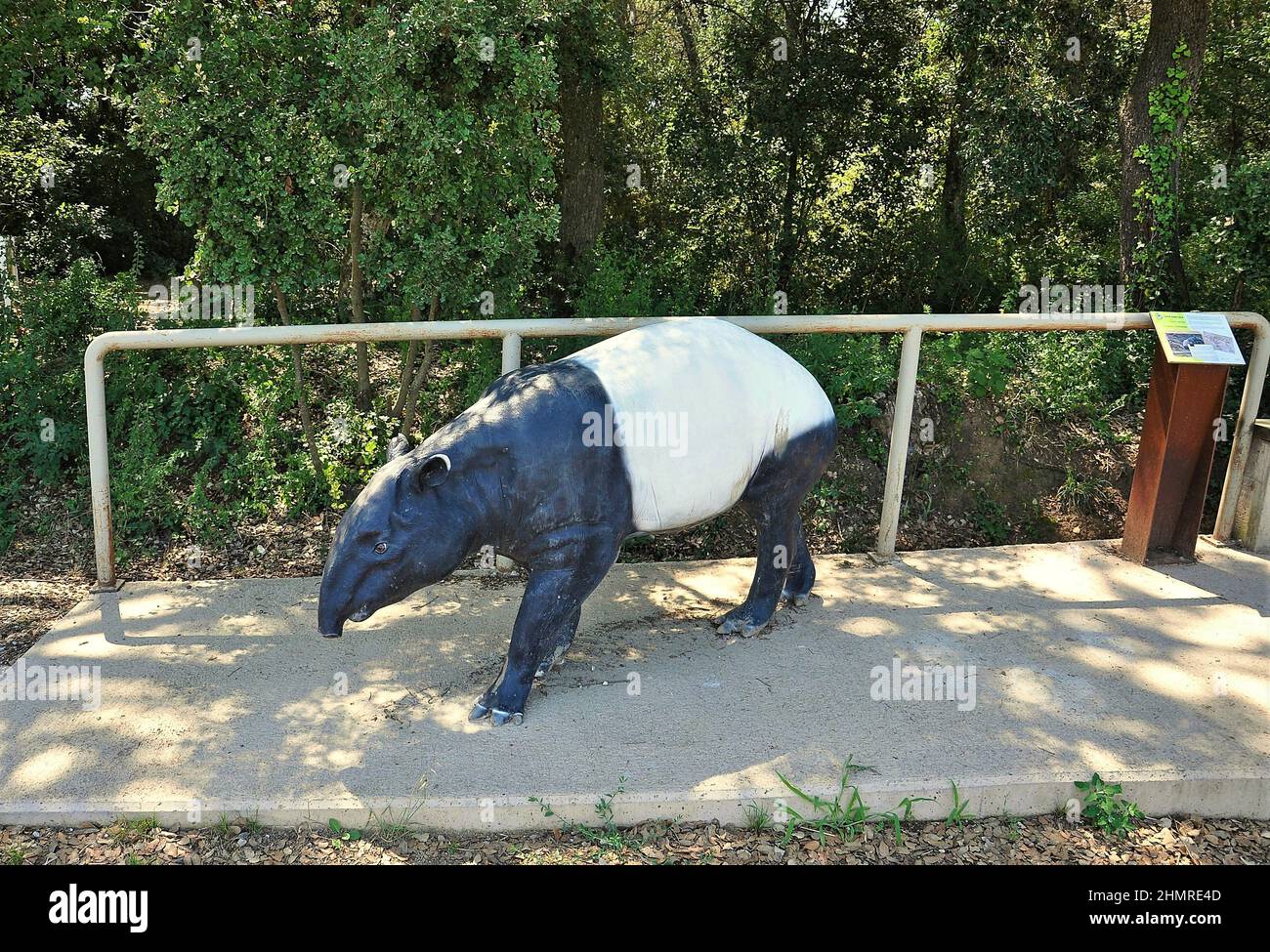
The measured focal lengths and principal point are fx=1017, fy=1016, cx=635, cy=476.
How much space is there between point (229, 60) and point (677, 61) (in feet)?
24.8

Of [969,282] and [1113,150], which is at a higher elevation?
[1113,150]

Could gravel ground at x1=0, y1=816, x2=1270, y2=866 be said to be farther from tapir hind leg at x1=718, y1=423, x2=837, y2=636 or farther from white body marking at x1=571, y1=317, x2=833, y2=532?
tapir hind leg at x1=718, y1=423, x2=837, y2=636

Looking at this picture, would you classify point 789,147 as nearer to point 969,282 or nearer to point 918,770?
point 969,282

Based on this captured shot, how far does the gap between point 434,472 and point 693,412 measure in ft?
3.54

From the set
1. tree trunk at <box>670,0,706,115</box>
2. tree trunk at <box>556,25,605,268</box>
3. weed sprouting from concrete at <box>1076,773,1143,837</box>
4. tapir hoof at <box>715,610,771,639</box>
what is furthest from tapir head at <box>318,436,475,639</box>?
tree trunk at <box>670,0,706,115</box>

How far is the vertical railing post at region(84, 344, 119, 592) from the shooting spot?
15.9 ft

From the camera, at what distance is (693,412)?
408cm

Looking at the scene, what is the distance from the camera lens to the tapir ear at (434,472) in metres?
3.54

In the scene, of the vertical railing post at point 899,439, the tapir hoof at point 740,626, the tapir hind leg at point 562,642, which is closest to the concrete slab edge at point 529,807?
the tapir hind leg at point 562,642

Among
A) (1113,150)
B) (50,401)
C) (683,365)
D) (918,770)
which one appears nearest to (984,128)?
(1113,150)

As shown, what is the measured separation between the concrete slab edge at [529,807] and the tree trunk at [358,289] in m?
3.49

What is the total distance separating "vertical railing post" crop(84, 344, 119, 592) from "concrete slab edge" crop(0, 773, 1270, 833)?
6.17 feet

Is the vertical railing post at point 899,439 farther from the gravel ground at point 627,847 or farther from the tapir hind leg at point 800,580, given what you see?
the gravel ground at point 627,847
